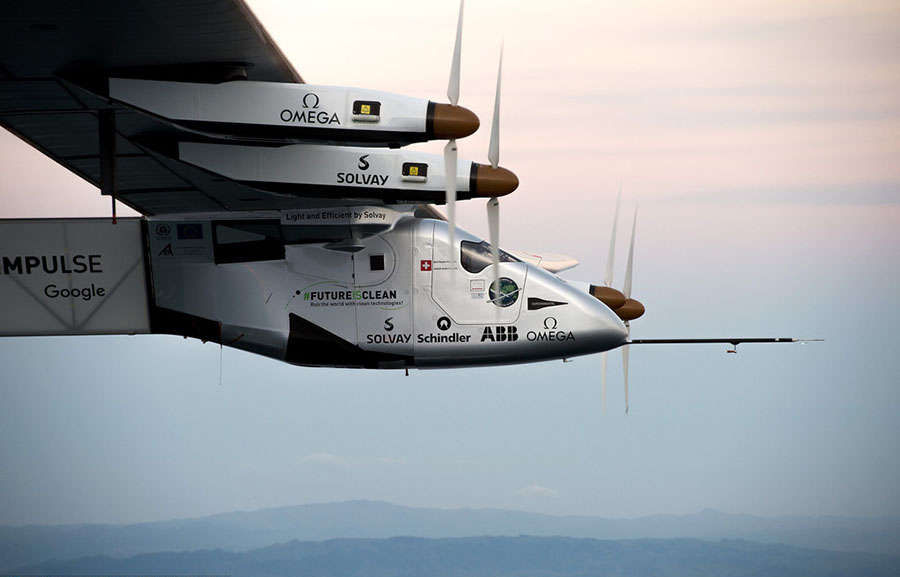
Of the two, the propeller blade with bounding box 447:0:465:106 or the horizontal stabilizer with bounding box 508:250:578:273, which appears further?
the horizontal stabilizer with bounding box 508:250:578:273

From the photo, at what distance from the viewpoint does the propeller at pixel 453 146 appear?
16422 millimetres

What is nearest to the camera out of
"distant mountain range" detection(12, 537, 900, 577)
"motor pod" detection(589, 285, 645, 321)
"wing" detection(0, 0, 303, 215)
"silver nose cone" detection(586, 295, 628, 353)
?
"wing" detection(0, 0, 303, 215)

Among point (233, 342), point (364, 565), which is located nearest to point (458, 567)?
point (364, 565)

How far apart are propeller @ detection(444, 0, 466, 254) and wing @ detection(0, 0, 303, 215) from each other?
258 centimetres

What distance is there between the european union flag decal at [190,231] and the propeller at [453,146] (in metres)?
4.79

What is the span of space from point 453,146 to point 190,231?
5409 millimetres

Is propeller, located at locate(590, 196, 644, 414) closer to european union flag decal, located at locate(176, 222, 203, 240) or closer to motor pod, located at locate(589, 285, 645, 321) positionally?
motor pod, located at locate(589, 285, 645, 321)

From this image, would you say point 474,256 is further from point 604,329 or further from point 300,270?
point 300,270

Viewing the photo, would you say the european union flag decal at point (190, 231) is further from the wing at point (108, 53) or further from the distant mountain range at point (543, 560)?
the distant mountain range at point (543, 560)

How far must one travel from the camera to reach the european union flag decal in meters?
19.2

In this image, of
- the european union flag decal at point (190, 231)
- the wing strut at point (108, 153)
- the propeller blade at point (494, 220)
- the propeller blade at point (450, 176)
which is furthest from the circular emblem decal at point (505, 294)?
the wing strut at point (108, 153)

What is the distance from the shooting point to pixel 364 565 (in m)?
151

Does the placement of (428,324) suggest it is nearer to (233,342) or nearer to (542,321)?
(542,321)

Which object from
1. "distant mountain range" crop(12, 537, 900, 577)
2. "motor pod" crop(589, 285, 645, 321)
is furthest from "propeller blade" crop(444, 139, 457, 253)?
"distant mountain range" crop(12, 537, 900, 577)
